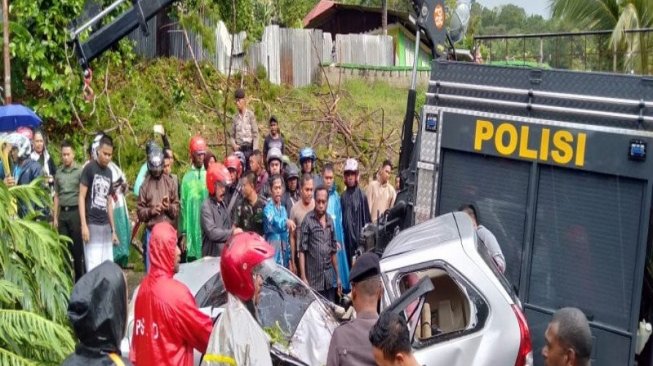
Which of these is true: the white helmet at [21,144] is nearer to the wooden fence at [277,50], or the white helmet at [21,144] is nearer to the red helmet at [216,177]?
the red helmet at [216,177]

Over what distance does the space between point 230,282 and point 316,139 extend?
48.8 feet

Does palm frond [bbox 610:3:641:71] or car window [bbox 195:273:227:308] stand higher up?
palm frond [bbox 610:3:641:71]

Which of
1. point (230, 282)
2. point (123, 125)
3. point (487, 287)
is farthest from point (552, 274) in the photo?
point (123, 125)

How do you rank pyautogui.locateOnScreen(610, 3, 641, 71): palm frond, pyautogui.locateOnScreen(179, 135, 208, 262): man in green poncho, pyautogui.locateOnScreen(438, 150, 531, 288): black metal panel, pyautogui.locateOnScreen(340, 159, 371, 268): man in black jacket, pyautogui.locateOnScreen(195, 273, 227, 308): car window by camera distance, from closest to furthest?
pyautogui.locateOnScreen(195, 273, 227, 308): car window < pyautogui.locateOnScreen(438, 150, 531, 288): black metal panel < pyautogui.locateOnScreen(179, 135, 208, 262): man in green poncho < pyautogui.locateOnScreen(340, 159, 371, 268): man in black jacket < pyautogui.locateOnScreen(610, 3, 641, 71): palm frond

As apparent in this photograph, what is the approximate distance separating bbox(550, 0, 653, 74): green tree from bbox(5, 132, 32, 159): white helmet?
940 cm

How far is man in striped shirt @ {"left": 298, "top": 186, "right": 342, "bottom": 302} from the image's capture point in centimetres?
989

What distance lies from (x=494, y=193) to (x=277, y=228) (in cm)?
295

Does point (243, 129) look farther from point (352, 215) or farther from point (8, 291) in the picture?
point (8, 291)

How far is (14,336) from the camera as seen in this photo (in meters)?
4.85

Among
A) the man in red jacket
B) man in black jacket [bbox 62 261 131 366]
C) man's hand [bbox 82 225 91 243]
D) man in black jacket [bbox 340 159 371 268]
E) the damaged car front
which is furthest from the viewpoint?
man in black jacket [bbox 340 159 371 268]

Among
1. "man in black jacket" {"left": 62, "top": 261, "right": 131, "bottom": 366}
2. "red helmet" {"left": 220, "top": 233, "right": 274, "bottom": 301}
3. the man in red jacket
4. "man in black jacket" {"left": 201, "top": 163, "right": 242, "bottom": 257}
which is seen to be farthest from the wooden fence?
"man in black jacket" {"left": 62, "top": 261, "right": 131, "bottom": 366}

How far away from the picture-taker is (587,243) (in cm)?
708

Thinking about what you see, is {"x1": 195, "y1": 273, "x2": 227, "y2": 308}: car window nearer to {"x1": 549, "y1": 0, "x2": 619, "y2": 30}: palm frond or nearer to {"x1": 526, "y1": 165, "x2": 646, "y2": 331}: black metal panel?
{"x1": 526, "y1": 165, "x2": 646, "y2": 331}: black metal panel

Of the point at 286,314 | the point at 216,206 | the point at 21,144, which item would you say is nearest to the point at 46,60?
the point at 21,144
